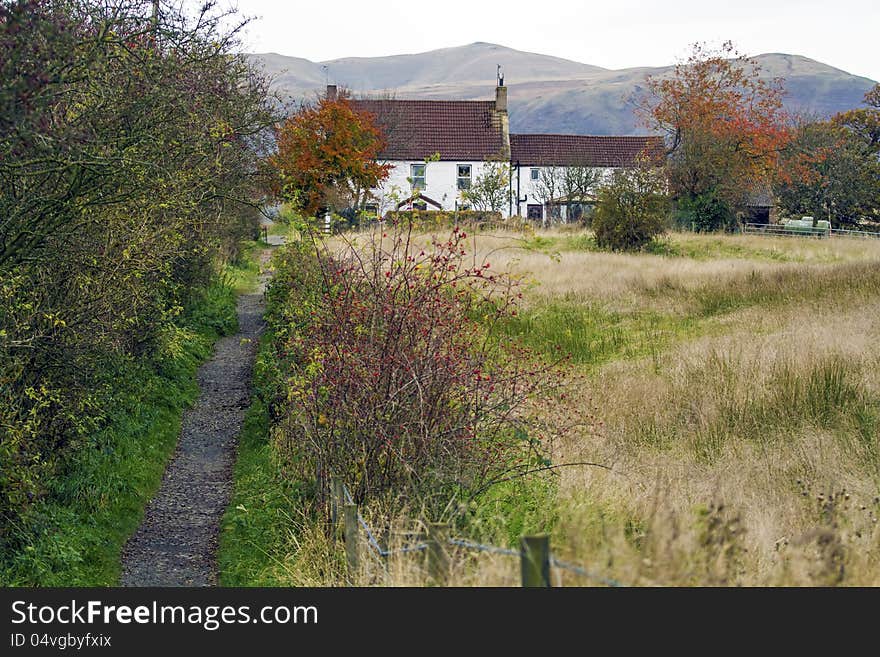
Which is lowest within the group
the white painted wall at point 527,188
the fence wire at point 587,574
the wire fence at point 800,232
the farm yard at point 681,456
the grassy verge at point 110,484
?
the grassy verge at point 110,484

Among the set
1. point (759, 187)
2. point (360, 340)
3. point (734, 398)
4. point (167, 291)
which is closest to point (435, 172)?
point (759, 187)

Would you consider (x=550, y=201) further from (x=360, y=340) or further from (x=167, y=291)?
(x=360, y=340)

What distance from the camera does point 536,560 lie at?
4.12 m

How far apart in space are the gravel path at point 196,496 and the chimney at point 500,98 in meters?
46.2

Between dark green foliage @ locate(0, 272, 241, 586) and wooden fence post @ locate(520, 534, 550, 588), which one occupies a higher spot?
wooden fence post @ locate(520, 534, 550, 588)

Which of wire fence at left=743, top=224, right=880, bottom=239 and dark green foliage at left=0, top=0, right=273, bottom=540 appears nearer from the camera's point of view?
dark green foliage at left=0, top=0, right=273, bottom=540

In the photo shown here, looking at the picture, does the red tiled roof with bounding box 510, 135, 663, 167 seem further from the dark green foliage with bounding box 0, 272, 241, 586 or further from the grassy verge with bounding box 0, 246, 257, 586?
the dark green foliage with bounding box 0, 272, 241, 586

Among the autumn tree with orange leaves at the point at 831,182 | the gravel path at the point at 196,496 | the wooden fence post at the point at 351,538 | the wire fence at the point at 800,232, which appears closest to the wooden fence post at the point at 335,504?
the wooden fence post at the point at 351,538

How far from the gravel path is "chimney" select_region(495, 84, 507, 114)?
46.2m

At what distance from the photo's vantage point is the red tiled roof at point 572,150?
64.9 meters

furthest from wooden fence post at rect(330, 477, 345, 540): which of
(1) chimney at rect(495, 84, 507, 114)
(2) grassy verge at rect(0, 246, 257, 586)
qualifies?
(1) chimney at rect(495, 84, 507, 114)

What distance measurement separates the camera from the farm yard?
5.16 meters

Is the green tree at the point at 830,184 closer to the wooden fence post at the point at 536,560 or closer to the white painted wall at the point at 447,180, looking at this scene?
the white painted wall at the point at 447,180

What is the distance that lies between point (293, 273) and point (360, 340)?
7885 mm
